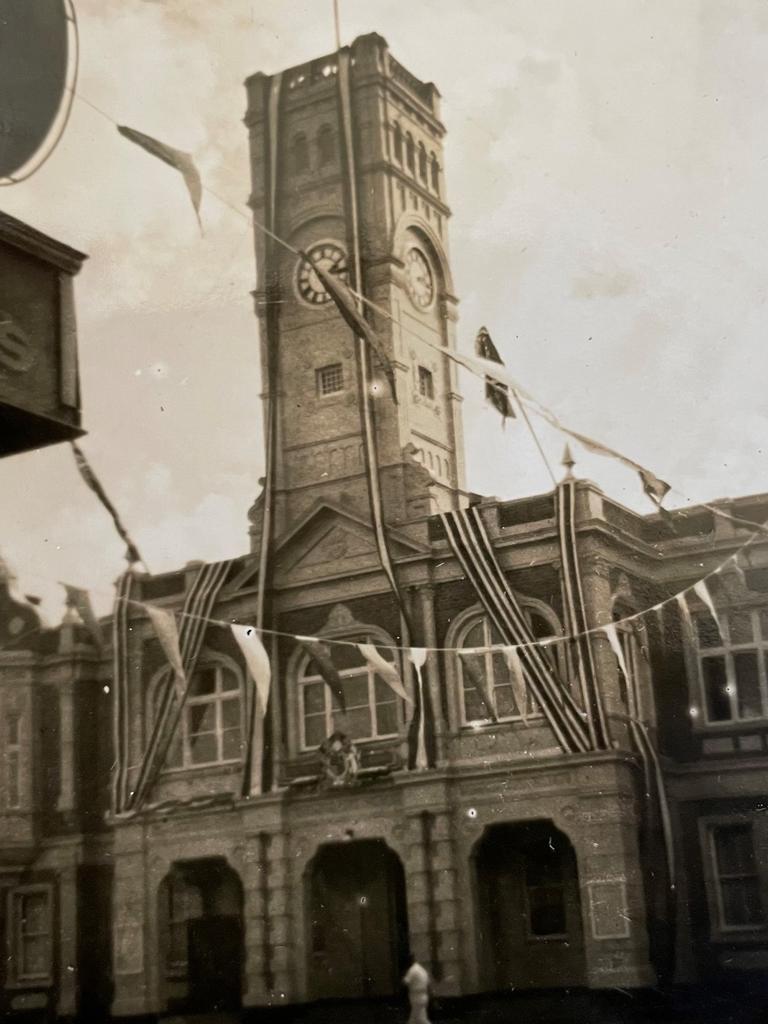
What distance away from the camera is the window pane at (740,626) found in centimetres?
659

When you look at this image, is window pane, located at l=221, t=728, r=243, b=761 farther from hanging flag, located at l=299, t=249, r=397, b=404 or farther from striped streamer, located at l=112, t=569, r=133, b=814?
hanging flag, located at l=299, t=249, r=397, b=404

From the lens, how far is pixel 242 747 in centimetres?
732

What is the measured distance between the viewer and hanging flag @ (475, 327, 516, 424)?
275 inches

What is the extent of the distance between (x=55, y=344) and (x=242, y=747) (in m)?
3.96

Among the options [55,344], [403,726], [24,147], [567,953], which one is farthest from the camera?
[24,147]

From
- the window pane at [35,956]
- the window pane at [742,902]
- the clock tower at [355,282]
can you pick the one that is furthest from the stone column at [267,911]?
the window pane at [742,902]

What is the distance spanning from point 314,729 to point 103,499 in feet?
5.62

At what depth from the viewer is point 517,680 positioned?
22.5 feet

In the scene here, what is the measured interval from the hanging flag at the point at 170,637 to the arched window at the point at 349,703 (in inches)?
27.5

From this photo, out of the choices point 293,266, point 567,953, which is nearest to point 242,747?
point 567,953

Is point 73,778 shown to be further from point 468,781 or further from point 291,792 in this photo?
point 468,781

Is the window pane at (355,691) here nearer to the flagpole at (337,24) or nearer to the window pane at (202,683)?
the window pane at (202,683)

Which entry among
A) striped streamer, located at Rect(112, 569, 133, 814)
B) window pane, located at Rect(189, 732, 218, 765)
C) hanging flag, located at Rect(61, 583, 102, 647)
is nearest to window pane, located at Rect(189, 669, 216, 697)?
window pane, located at Rect(189, 732, 218, 765)

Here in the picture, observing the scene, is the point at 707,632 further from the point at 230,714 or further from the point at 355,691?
the point at 230,714
